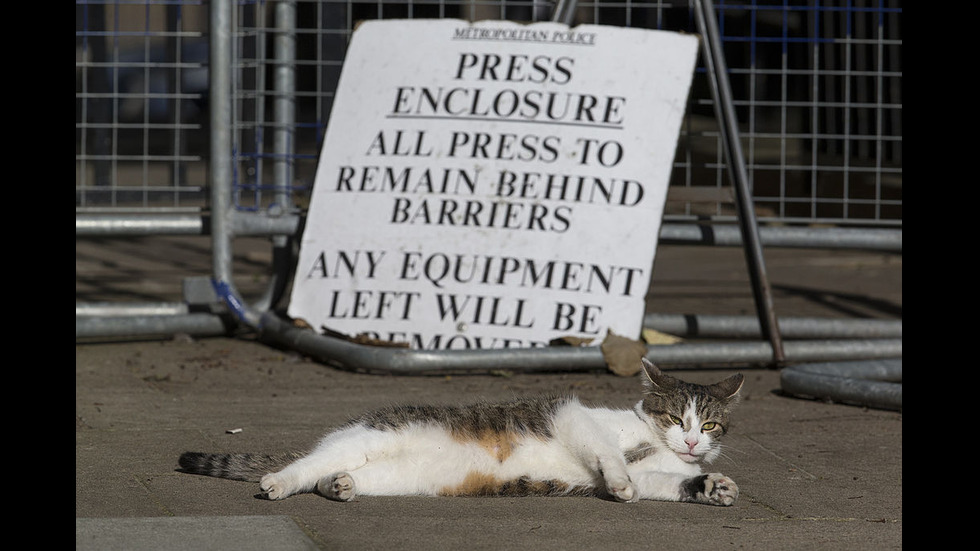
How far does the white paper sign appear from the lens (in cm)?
578

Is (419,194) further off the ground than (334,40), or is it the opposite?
(334,40)

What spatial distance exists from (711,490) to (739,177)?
8.83ft

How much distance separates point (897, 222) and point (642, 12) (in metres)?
1.92

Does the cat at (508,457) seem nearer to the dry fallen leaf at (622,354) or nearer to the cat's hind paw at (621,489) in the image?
the cat's hind paw at (621,489)

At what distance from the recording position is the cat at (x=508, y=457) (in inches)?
137

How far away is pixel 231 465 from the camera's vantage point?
3607 millimetres

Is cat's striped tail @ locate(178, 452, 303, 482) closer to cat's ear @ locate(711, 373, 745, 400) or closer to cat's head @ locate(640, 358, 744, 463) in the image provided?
cat's head @ locate(640, 358, 744, 463)

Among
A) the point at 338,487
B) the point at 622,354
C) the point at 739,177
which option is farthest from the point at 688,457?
the point at 739,177

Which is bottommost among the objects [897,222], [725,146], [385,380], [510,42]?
[385,380]

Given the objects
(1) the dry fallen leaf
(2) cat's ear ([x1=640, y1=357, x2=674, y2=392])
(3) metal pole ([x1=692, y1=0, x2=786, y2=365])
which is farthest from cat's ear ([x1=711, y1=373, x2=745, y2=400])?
(3) metal pole ([x1=692, y1=0, x2=786, y2=365])

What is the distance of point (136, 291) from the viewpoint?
848cm

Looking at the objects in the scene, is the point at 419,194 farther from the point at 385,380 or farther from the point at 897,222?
the point at 897,222
